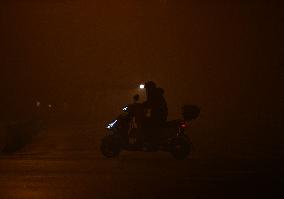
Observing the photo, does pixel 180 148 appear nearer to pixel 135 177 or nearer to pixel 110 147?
pixel 110 147

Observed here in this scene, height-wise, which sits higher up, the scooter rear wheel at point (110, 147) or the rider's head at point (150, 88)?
the rider's head at point (150, 88)

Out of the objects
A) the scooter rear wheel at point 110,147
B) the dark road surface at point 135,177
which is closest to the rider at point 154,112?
the dark road surface at point 135,177

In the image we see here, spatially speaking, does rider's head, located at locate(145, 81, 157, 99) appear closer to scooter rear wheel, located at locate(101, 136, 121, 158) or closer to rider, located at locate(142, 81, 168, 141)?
rider, located at locate(142, 81, 168, 141)

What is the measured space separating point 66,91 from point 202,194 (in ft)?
311

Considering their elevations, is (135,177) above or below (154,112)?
below

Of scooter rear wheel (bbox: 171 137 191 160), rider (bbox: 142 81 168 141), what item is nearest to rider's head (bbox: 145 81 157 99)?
rider (bbox: 142 81 168 141)

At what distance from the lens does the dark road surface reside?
427 inches

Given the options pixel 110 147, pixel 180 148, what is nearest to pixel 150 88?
pixel 180 148

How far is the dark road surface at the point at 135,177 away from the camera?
35.6 feet

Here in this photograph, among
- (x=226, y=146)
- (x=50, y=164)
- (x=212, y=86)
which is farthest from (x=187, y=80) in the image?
(x=50, y=164)

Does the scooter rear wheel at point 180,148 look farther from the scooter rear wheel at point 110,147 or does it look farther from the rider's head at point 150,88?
the scooter rear wheel at point 110,147

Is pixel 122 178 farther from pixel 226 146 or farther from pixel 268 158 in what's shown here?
pixel 226 146

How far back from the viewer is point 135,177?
42.8ft

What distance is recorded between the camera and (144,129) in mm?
17516
